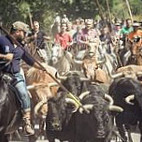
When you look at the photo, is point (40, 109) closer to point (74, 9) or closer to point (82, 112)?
point (82, 112)

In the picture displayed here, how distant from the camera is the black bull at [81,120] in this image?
488 inches

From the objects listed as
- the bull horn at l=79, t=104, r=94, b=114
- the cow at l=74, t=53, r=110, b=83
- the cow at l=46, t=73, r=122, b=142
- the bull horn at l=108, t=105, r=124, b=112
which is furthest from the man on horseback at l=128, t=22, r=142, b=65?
the bull horn at l=79, t=104, r=94, b=114

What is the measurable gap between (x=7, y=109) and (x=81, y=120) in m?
2.42

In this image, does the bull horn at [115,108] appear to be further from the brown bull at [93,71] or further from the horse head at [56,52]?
the horse head at [56,52]

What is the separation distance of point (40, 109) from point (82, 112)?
3.58ft

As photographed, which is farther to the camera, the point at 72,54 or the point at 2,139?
the point at 72,54

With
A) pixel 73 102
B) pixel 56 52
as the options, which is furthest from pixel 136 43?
pixel 73 102

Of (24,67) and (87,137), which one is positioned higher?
(24,67)

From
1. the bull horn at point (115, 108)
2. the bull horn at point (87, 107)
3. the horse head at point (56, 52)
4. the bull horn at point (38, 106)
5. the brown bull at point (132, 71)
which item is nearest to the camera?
the bull horn at point (87, 107)

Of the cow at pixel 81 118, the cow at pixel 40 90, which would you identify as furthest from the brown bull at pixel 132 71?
the cow at pixel 81 118

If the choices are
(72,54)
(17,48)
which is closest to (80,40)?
(72,54)

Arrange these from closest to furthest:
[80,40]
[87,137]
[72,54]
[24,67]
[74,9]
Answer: [87,137]
[24,67]
[72,54]
[80,40]
[74,9]

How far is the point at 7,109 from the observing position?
424 inches

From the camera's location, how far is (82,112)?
1288cm
